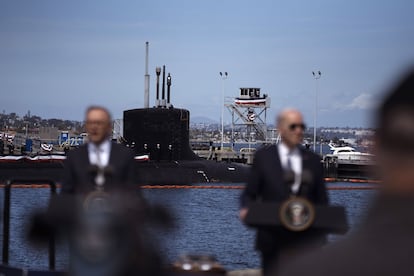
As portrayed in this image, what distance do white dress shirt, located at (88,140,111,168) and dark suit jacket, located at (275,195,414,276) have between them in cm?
470

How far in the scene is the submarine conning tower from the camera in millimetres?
43062

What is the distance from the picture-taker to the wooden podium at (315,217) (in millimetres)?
5445

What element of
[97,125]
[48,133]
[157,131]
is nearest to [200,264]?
[97,125]

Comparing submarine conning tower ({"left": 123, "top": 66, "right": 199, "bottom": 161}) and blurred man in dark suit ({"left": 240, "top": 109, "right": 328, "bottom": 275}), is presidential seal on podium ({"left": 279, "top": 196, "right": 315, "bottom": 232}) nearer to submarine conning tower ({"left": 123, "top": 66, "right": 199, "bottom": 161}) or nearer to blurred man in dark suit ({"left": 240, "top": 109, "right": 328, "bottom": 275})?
blurred man in dark suit ({"left": 240, "top": 109, "right": 328, "bottom": 275})

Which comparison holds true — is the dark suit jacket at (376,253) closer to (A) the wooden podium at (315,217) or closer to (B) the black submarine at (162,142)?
(A) the wooden podium at (315,217)

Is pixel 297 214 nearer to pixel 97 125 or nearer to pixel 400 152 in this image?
pixel 97 125

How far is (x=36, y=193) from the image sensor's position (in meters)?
39.9

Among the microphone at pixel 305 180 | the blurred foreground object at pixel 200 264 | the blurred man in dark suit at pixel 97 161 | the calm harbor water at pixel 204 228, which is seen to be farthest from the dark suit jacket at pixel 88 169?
the calm harbor water at pixel 204 228

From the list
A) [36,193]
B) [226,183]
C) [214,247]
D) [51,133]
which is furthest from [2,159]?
[51,133]

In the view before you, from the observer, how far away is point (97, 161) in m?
6.38

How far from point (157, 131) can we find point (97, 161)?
36918mm

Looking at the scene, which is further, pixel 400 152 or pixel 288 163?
pixel 288 163

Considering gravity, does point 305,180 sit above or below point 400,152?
below

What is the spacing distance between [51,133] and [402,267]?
6542 inches
